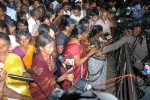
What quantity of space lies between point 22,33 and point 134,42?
69.7 inches

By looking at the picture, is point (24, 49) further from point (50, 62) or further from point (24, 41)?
point (50, 62)

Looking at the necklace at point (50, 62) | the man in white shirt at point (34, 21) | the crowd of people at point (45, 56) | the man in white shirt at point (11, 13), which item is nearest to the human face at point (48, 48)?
the crowd of people at point (45, 56)

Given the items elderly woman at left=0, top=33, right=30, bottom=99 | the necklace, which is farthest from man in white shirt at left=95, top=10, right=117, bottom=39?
elderly woman at left=0, top=33, right=30, bottom=99

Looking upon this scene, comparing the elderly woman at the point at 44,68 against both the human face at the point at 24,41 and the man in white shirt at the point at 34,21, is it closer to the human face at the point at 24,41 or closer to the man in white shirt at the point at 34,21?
the human face at the point at 24,41

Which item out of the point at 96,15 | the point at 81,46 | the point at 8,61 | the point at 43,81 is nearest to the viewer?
the point at 8,61

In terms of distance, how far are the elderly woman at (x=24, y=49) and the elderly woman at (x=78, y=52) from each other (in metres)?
0.54

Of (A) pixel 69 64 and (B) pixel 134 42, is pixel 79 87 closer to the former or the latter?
(A) pixel 69 64

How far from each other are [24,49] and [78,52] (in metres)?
0.81

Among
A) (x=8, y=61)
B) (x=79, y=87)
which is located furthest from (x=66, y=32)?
(x=79, y=87)

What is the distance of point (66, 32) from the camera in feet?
13.5

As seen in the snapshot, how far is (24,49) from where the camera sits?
138 inches

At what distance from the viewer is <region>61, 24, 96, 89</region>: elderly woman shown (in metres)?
3.24

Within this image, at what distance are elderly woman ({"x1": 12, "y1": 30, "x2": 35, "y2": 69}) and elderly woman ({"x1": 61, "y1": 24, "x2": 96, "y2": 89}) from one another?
0.54m

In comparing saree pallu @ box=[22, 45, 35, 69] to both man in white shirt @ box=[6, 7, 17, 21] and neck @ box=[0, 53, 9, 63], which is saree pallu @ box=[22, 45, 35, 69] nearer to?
neck @ box=[0, 53, 9, 63]
